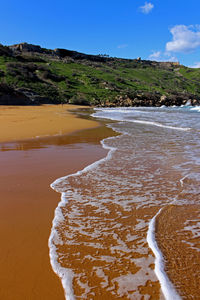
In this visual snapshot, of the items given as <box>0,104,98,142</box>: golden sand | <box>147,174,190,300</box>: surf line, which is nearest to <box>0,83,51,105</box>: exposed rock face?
<box>0,104,98,142</box>: golden sand

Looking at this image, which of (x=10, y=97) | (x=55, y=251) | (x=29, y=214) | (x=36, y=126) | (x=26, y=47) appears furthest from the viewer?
(x=26, y=47)

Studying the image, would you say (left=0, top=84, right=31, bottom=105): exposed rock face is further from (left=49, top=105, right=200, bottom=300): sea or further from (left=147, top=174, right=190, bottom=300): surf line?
(left=147, top=174, right=190, bottom=300): surf line

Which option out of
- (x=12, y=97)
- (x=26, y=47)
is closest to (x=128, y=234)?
(x=12, y=97)

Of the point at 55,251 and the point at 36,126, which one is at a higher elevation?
the point at 36,126

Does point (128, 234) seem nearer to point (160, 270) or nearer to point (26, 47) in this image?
point (160, 270)

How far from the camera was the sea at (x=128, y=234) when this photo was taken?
1.67m

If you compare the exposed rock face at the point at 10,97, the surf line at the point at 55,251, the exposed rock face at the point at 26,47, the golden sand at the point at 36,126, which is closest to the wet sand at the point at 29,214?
the surf line at the point at 55,251

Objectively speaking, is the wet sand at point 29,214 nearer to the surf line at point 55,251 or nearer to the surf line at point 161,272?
the surf line at point 55,251

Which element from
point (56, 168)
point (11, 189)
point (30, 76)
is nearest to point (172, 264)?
point (11, 189)

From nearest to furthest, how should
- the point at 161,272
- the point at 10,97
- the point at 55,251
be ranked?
the point at 161,272
the point at 55,251
the point at 10,97

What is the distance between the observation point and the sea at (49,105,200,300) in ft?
5.48

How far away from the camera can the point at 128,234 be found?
2.31 meters

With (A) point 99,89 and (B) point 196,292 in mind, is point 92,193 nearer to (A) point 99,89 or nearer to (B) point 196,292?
(B) point 196,292

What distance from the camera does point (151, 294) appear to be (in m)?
1.60
